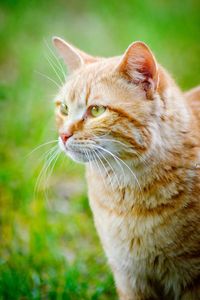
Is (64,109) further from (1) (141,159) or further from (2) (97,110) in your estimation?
(1) (141,159)

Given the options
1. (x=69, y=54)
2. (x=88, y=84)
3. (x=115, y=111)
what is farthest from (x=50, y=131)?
(x=115, y=111)

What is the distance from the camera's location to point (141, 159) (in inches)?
82.3

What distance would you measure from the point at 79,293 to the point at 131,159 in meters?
0.86

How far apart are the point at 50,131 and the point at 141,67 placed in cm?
163

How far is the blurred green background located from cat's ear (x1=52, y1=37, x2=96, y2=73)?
264 millimetres

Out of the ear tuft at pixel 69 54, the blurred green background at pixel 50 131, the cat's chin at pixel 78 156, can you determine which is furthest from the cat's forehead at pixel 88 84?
the blurred green background at pixel 50 131

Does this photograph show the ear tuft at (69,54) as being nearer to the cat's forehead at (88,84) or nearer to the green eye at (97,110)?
the cat's forehead at (88,84)

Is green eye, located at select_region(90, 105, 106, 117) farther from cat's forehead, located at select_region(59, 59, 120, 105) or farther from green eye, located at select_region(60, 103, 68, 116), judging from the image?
green eye, located at select_region(60, 103, 68, 116)

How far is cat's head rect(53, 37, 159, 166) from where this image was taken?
2.05 m

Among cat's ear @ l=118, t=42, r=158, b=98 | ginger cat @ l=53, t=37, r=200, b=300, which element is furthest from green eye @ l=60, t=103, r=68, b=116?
cat's ear @ l=118, t=42, r=158, b=98

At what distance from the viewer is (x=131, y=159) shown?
2.10 m

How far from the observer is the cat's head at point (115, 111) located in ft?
6.74

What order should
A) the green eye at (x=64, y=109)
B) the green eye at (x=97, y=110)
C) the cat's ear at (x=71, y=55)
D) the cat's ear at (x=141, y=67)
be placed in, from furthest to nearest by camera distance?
the cat's ear at (x=71, y=55) → the green eye at (x=64, y=109) → the green eye at (x=97, y=110) → the cat's ear at (x=141, y=67)

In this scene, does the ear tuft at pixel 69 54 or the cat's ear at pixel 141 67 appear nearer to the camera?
the cat's ear at pixel 141 67
